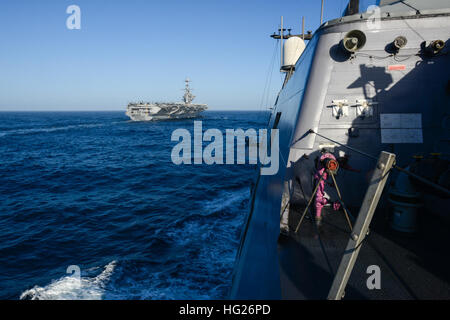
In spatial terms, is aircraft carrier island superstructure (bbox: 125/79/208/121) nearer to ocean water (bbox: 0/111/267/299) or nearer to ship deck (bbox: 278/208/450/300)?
ocean water (bbox: 0/111/267/299)

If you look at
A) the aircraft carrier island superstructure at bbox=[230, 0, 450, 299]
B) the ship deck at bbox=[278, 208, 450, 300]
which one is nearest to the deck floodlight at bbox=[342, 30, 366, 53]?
the aircraft carrier island superstructure at bbox=[230, 0, 450, 299]

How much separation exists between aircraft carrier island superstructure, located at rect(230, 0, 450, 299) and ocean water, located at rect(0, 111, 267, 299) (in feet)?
14.0

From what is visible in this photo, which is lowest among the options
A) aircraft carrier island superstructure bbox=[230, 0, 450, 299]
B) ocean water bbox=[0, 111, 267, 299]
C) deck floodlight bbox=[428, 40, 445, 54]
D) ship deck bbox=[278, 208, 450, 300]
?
ocean water bbox=[0, 111, 267, 299]

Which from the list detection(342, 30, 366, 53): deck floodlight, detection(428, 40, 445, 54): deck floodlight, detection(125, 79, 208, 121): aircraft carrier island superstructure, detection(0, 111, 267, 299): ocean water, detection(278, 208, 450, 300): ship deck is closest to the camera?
detection(278, 208, 450, 300): ship deck

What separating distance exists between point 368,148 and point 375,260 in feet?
11.0

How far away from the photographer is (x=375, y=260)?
14.8ft

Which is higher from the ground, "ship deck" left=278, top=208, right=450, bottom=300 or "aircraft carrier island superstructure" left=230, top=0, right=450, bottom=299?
"aircraft carrier island superstructure" left=230, top=0, right=450, bottom=299

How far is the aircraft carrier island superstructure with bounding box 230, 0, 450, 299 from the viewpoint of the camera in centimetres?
495

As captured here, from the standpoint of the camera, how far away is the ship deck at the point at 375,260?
377cm

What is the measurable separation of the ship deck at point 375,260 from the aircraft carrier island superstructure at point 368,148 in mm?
31
